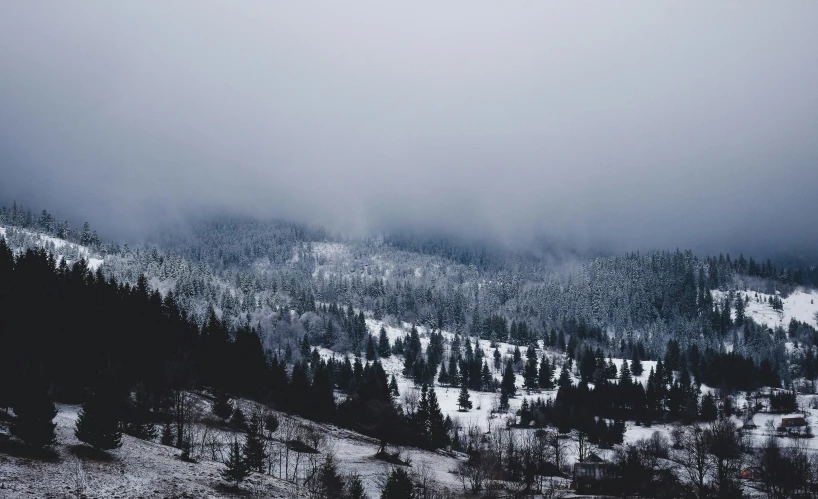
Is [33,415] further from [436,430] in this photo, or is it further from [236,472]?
[436,430]

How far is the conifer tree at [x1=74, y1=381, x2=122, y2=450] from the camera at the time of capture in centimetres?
3953

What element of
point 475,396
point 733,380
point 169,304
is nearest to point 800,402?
point 733,380

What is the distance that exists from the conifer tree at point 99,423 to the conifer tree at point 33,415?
370 centimetres

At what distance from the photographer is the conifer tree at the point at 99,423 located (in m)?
39.5

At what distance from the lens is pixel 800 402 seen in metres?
172

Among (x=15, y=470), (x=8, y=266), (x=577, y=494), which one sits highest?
(x=8, y=266)

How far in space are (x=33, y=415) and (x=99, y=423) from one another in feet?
16.9

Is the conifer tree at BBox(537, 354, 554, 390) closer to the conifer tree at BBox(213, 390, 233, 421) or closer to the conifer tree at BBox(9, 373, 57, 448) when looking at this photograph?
the conifer tree at BBox(213, 390, 233, 421)

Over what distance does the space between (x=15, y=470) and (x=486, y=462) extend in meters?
49.8

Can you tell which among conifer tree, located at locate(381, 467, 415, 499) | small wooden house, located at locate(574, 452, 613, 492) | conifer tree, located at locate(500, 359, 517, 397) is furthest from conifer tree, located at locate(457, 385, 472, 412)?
conifer tree, located at locate(381, 467, 415, 499)

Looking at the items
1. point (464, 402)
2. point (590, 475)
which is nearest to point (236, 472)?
point (590, 475)

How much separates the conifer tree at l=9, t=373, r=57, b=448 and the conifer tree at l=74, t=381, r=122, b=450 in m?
3.70

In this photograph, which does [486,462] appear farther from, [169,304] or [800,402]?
[800,402]

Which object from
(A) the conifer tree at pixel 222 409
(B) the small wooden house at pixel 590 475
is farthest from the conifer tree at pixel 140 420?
(B) the small wooden house at pixel 590 475
